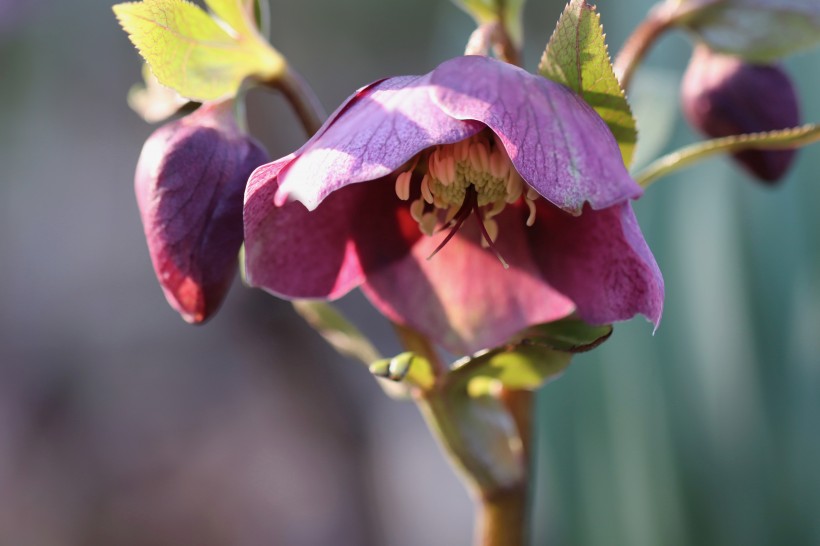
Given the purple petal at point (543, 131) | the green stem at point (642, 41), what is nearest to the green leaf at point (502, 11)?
the green stem at point (642, 41)

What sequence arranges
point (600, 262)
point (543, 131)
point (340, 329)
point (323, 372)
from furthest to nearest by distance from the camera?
point (323, 372) → point (340, 329) → point (600, 262) → point (543, 131)

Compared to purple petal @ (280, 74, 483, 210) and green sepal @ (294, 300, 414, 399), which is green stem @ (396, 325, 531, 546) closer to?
green sepal @ (294, 300, 414, 399)

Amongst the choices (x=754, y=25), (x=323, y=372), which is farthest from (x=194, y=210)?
(x=323, y=372)

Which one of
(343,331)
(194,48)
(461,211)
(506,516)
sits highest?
(194,48)

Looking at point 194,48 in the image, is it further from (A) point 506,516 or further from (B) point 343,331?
(A) point 506,516

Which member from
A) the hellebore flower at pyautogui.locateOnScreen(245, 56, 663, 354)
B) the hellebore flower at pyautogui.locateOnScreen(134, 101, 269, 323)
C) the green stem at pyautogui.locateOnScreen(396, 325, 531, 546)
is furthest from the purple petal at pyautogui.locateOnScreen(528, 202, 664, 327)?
the hellebore flower at pyautogui.locateOnScreen(134, 101, 269, 323)

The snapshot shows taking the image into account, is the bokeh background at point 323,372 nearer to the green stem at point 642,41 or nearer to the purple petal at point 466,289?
the green stem at point 642,41

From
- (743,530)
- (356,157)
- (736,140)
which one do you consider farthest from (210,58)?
(743,530)
